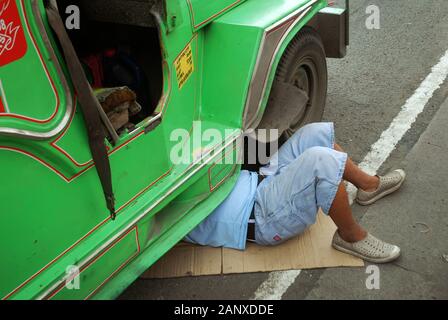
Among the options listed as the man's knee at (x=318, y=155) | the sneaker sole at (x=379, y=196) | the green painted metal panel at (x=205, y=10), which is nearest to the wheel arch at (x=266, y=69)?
the green painted metal panel at (x=205, y=10)

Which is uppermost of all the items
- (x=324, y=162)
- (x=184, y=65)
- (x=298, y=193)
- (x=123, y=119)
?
(x=184, y=65)

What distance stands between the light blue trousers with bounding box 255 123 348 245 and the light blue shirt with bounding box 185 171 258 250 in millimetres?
52

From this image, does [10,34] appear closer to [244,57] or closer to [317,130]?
[244,57]

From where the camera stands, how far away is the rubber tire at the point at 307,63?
2.62 metres

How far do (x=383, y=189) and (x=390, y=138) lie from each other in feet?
2.02

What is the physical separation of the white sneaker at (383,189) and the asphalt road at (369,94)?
0.07 m

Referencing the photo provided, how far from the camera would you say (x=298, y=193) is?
216 cm

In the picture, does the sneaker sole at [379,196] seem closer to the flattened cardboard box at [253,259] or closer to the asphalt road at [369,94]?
the asphalt road at [369,94]

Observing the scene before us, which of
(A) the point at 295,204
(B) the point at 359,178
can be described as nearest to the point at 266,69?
(A) the point at 295,204

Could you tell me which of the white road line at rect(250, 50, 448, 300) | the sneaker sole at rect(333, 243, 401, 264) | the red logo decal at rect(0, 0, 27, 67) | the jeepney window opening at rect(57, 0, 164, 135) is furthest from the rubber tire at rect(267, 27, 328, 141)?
Result: the red logo decal at rect(0, 0, 27, 67)

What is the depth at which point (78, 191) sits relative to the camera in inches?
67.4
